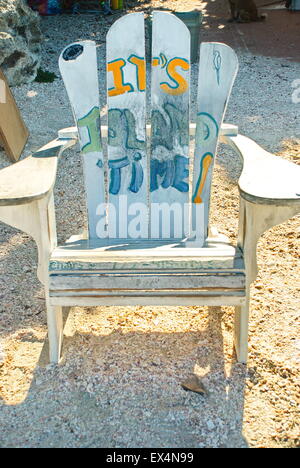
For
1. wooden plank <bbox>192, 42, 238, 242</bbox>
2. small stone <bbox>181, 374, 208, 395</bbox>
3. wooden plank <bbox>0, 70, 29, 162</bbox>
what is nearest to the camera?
small stone <bbox>181, 374, 208, 395</bbox>

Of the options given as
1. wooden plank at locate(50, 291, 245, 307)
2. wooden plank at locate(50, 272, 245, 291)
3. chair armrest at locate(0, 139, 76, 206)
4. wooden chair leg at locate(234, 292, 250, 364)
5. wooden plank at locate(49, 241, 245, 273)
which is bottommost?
wooden chair leg at locate(234, 292, 250, 364)

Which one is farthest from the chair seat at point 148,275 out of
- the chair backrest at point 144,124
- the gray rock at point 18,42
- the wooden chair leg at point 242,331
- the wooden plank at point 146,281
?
the gray rock at point 18,42

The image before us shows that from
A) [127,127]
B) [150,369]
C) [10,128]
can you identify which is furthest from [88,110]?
[10,128]

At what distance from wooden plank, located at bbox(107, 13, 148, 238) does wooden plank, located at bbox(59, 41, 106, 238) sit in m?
0.05

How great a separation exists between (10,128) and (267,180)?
2.79 m

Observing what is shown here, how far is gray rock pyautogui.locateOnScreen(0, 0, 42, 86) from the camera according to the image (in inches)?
223

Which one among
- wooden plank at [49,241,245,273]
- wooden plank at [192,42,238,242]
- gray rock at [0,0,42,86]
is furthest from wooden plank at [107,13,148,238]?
gray rock at [0,0,42,86]

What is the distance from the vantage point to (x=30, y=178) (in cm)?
→ 227

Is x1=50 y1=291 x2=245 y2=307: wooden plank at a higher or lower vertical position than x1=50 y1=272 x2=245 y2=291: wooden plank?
lower

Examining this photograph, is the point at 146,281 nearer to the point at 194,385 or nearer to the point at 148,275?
the point at 148,275

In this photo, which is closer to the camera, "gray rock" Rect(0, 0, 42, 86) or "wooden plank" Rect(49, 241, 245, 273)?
"wooden plank" Rect(49, 241, 245, 273)

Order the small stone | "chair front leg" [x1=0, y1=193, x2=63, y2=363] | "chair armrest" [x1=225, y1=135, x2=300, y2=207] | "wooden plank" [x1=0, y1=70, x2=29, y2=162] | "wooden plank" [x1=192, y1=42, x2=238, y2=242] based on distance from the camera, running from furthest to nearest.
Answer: "wooden plank" [x1=0, y1=70, x2=29, y2=162]
"wooden plank" [x1=192, y1=42, x2=238, y2=242]
the small stone
"chair front leg" [x1=0, y1=193, x2=63, y2=363]
"chair armrest" [x1=225, y1=135, x2=300, y2=207]

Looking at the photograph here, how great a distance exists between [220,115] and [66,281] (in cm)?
98

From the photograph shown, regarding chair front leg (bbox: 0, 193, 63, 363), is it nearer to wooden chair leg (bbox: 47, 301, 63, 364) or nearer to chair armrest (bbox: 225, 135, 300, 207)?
wooden chair leg (bbox: 47, 301, 63, 364)
